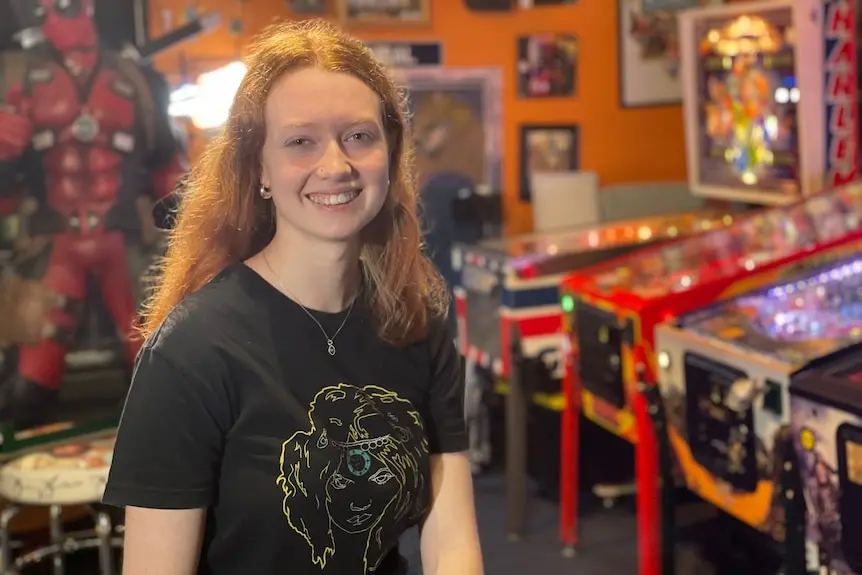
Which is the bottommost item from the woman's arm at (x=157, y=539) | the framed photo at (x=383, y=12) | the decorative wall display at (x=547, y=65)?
A: the woman's arm at (x=157, y=539)

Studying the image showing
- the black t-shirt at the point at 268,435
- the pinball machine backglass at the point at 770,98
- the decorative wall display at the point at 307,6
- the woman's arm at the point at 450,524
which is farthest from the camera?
the decorative wall display at the point at 307,6

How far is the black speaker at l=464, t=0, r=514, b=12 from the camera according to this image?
384cm

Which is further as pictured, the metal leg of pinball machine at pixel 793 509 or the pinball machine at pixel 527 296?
the pinball machine at pixel 527 296

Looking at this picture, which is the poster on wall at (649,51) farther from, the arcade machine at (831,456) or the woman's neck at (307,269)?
the woman's neck at (307,269)

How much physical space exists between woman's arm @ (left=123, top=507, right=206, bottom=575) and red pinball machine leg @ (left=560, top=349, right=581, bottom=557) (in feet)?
6.09

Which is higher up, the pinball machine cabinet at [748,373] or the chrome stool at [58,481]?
the pinball machine cabinet at [748,373]

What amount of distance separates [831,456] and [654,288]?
82 cm

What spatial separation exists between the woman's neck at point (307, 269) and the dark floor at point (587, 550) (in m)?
1.86

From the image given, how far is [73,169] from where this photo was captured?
2.84 meters

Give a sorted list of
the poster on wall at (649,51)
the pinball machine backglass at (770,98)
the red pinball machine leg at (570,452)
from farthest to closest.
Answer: the poster on wall at (649,51), the pinball machine backglass at (770,98), the red pinball machine leg at (570,452)

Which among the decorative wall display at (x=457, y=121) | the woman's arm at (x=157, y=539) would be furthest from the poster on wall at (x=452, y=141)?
the woman's arm at (x=157, y=539)

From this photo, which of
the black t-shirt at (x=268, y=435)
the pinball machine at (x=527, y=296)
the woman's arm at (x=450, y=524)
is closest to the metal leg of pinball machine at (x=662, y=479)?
the pinball machine at (x=527, y=296)

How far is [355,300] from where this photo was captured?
141cm

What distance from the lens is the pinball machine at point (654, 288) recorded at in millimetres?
2479
